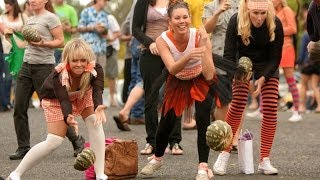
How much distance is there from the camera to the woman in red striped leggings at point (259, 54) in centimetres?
909

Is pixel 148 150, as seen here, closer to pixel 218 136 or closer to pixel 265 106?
pixel 265 106

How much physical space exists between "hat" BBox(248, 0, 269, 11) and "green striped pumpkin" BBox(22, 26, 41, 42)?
95.1 inches

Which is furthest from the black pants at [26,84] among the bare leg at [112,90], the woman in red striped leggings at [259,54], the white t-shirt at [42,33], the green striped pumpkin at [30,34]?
the bare leg at [112,90]

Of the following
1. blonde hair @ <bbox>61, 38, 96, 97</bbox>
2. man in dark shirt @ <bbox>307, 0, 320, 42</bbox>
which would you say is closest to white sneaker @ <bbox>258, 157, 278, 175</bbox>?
man in dark shirt @ <bbox>307, 0, 320, 42</bbox>

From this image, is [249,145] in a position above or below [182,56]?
below

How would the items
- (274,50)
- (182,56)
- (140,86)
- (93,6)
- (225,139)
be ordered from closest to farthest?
1. (225,139)
2. (182,56)
3. (274,50)
4. (140,86)
5. (93,6)

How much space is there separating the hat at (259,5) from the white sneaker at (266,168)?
1.46 m

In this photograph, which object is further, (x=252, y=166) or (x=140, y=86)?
Answer: (x=140, y=86)

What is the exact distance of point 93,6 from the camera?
18.0 metres

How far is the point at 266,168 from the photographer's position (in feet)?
29.9

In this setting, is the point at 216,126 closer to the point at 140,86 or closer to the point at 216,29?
the point at 216,29

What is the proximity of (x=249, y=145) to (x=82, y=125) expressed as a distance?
604cm

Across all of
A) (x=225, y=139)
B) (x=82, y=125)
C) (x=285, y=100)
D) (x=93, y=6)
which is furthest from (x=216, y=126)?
(x=285, y=100)

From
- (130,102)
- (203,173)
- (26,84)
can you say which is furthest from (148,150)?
(130,102)
